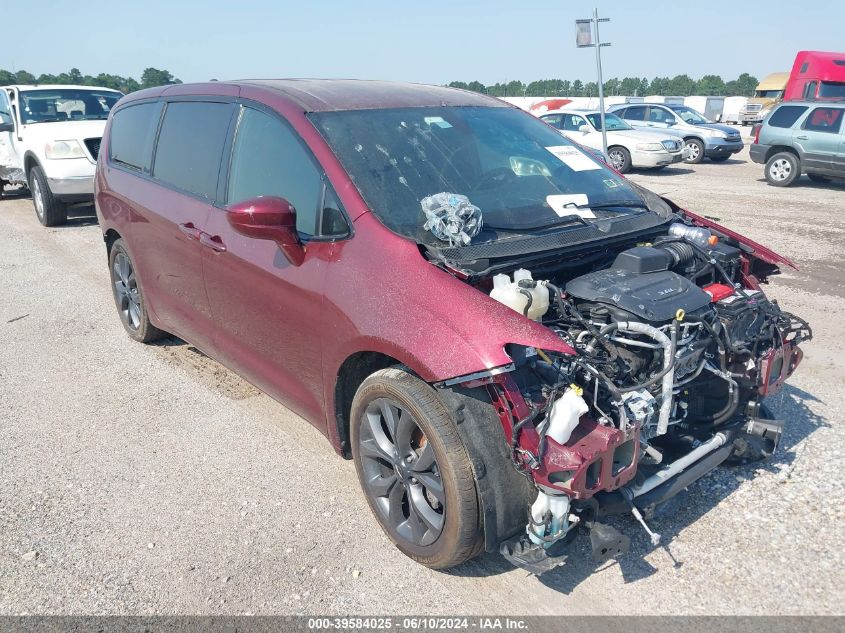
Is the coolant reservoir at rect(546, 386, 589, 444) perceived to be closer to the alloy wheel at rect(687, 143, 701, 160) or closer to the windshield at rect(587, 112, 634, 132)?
the windshield at rect(587, 112, 634, 132)

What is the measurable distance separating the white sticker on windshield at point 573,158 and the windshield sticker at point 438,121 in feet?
2.10

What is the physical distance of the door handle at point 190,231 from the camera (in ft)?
13.1

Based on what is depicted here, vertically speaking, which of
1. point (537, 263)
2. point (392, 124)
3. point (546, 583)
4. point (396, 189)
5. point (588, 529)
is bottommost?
point (546, 583)

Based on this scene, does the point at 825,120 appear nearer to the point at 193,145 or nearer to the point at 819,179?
the point at 819,179

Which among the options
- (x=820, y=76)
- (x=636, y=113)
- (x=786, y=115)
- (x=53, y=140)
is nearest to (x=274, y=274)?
(x=53, y=140)

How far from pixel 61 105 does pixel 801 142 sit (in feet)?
45.3

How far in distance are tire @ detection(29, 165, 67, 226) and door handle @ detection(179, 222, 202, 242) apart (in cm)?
726

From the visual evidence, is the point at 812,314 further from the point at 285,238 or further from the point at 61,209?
the point at 61,209

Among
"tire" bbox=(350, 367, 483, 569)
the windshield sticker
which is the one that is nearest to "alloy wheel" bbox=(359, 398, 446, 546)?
"tire" bbox=(350, 367, 483, 569)

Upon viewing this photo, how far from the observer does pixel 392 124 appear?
358cm

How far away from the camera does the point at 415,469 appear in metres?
2.83

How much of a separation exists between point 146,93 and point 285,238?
2762 millimetres

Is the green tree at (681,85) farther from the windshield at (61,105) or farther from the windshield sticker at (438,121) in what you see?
the windshield sticker at (438,121)

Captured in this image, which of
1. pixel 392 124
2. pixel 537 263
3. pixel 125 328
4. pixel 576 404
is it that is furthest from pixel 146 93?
pixel 576 404
